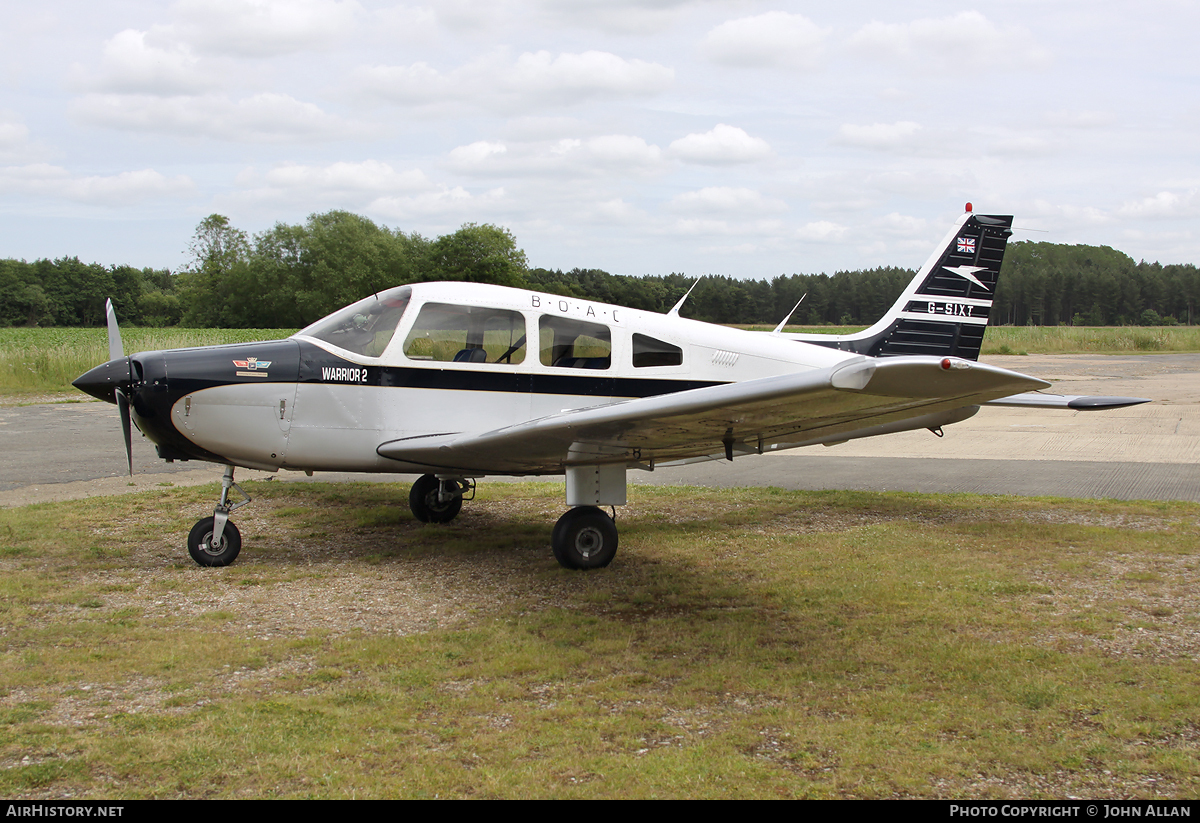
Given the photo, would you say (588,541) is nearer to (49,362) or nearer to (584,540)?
(584,540)

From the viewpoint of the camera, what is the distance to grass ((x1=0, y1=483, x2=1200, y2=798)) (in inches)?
129

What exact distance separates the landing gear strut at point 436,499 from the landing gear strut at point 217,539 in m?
2.06

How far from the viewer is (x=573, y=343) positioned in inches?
276

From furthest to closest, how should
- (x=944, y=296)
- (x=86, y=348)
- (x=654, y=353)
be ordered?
(x=86, y=348) < (x=944, y=296) < (x=654, y=353)

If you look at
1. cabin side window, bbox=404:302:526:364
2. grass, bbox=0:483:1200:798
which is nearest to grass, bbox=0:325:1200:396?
grass, bbox=0:483:1200:798

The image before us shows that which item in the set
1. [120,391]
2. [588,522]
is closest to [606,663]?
[588,522]

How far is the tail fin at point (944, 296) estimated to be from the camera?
30.5ft

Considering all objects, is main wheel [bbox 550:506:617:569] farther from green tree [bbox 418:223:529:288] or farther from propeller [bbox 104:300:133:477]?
green tree [bbox 418:223:529:288]

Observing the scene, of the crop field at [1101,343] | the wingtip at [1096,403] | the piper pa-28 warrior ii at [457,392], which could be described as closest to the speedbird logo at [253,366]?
the piper pa-28 warrior ii at [457,392]

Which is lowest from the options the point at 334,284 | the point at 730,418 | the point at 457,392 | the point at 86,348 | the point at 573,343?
the point at 730,418

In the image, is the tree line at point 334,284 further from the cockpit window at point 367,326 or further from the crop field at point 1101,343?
the cockpit window at point 367,326

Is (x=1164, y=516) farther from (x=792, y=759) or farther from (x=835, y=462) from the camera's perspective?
(x=792, y=759)

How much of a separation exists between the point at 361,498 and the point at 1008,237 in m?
7.69

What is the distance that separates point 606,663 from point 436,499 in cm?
419
